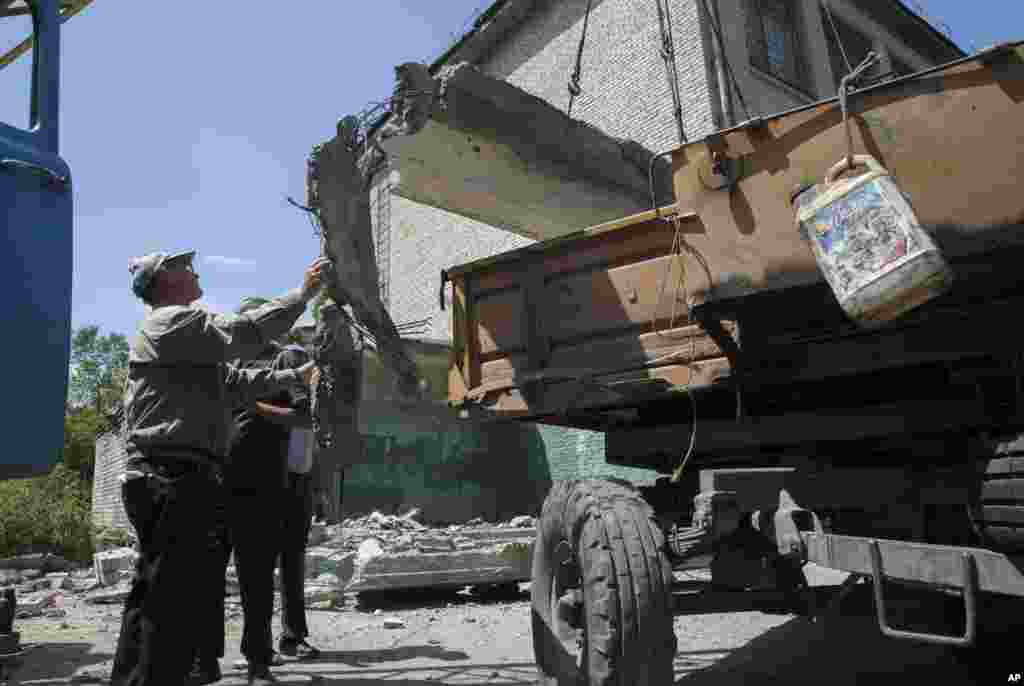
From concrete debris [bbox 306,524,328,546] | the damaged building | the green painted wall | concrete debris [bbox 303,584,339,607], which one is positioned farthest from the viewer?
the green painted wall

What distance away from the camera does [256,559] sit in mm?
3773

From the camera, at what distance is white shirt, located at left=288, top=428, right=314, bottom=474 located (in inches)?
172

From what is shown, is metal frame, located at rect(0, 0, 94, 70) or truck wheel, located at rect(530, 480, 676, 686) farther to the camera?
metal frame, located at rect(0, 0, 94, 70)

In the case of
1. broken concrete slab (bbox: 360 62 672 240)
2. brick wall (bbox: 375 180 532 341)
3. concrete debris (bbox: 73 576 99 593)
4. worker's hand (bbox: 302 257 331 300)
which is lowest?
concrete debris (bbox: 73 576 99 593)

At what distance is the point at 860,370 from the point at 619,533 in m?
1.04

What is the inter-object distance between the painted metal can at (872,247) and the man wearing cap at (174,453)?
2.01 meters

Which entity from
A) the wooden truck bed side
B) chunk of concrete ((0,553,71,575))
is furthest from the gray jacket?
chunk of concrete ((0,553,71,575))

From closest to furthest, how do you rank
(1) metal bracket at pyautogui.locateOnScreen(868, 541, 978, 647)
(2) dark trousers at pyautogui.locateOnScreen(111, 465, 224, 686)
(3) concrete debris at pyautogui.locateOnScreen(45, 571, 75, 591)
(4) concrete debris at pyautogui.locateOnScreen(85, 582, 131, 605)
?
(1) metal bracket at pyautogui.locateOnScreen(868, 541, 978, 647)
(2) dark trousers at pyautogui.locateOnScreen(111, 465, 224, 686)
(4) concrete debris at pyautogui.locateOnScreen(85, 582, 131, 605)
(3) concrete debris at pyautogui.locateOnScreen(45, 571, 75, 591)

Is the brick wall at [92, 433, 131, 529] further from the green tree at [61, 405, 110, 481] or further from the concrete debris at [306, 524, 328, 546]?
the green tree at [61, 405, 110, 481]

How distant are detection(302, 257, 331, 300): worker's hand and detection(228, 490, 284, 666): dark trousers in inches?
52.5

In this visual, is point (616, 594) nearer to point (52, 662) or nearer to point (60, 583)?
point (52, 662)

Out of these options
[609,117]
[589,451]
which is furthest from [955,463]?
[609,117]

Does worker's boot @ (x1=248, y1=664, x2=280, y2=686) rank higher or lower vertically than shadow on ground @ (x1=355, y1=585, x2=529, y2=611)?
higher

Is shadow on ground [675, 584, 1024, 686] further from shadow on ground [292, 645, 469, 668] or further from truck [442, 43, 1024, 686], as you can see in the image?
shadow on ground [292, 645, 469, 668]
